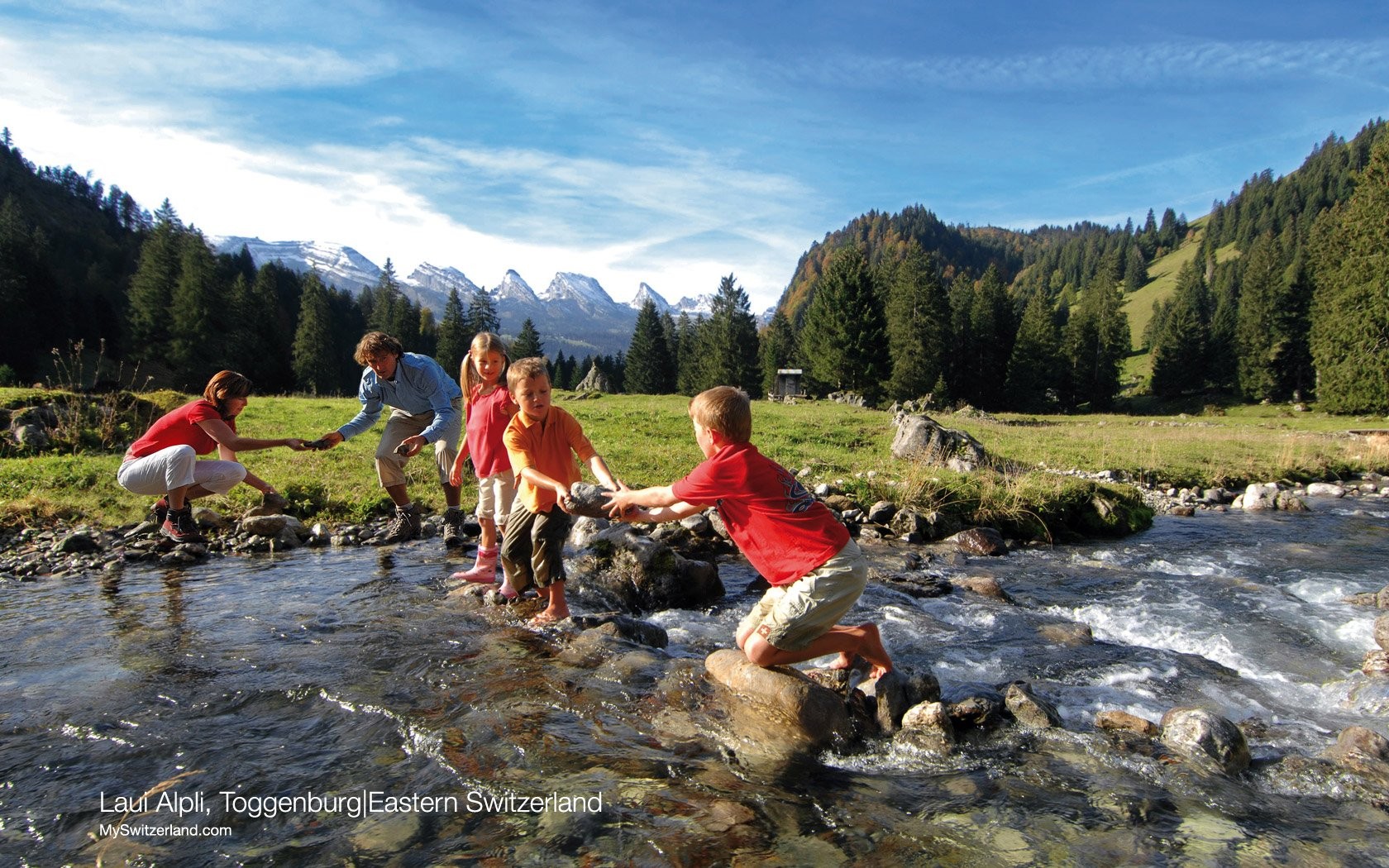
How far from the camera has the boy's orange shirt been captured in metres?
6.77

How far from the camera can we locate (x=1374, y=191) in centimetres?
4606

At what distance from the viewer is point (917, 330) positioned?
60.2 metres

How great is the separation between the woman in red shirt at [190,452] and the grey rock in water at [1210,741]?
30.6 feet

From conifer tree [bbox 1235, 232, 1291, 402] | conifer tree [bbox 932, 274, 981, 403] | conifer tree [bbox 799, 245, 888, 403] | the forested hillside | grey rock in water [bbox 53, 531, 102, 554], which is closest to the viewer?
grey rock in water [bbox 53, 531, 102, 554]

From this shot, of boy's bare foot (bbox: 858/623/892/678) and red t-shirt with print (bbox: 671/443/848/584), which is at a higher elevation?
red t-shirt with print (bbox: 671/443/848/584)

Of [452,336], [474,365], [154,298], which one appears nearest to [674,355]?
[452,336]

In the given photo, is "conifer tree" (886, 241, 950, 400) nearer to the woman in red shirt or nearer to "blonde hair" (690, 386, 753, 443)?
the woman in red shirt

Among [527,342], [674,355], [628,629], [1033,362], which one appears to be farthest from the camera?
[674,355]

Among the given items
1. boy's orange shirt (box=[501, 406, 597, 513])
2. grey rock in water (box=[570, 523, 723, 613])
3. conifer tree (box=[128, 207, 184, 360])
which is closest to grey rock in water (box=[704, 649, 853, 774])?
boy's orange shirt (box=[501, 406, 597, 513])

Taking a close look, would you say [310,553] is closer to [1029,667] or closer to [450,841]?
[450,841]

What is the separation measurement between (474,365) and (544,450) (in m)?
2.18

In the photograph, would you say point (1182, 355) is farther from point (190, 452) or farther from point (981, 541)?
point (190, 452)

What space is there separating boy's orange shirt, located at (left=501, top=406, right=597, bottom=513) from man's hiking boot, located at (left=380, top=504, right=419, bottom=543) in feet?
14.6

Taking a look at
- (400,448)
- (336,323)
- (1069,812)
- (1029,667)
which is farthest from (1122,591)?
(336,323)
